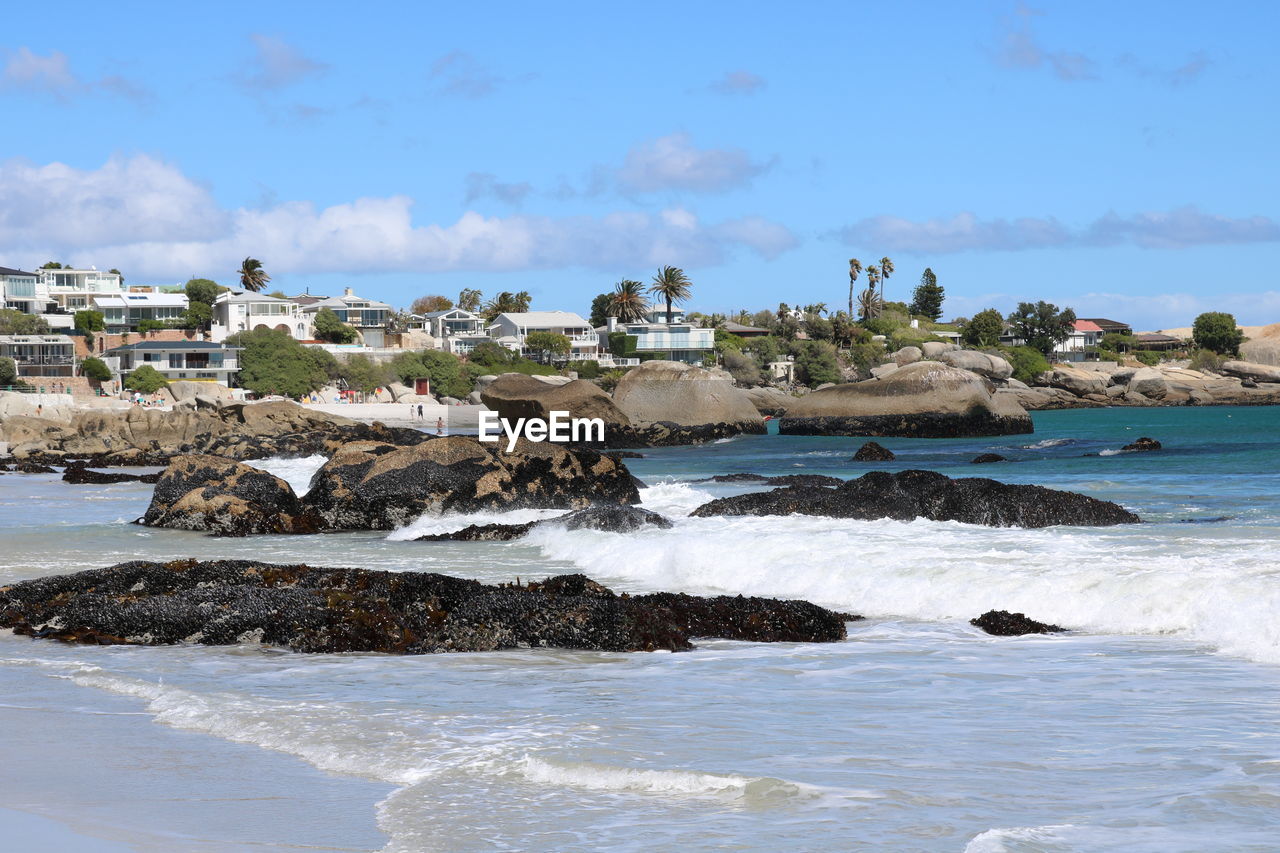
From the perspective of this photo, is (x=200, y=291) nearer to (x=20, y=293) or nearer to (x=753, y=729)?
(x=20, y=293)

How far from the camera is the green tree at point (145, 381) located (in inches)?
3858

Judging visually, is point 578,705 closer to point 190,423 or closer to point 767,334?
point 190,423

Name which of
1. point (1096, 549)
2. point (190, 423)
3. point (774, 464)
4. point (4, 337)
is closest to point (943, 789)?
point (1096, 549)

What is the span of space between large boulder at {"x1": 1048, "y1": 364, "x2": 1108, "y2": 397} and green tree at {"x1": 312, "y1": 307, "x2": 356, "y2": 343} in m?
66.6

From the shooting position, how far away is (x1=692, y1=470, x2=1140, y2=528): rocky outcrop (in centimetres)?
1780

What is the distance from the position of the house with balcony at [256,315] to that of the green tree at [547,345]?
22.2 m

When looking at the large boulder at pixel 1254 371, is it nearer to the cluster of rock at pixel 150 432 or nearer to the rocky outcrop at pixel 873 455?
the rocky outcrop at pixel 873 455

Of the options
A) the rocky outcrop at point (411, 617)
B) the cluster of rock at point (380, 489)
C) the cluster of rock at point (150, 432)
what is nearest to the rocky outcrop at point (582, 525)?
the cluster of rock at point (380, 489)

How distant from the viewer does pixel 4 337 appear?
100750 millimetres

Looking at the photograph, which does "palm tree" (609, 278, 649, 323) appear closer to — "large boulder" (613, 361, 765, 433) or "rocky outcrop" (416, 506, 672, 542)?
"large boulder" (613, 361, 765, 433)

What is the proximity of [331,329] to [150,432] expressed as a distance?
232ft

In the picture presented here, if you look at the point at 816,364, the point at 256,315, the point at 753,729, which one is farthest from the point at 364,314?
the point at 753,729

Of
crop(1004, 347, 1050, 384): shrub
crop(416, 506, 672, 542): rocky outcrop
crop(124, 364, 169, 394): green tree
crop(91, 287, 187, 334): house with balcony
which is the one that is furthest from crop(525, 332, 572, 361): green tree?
crop(416, 506, 672, 542): rocky outcrop

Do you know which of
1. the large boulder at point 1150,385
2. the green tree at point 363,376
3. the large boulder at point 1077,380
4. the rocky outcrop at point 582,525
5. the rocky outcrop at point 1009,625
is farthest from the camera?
the large boulder at point 1077,380
